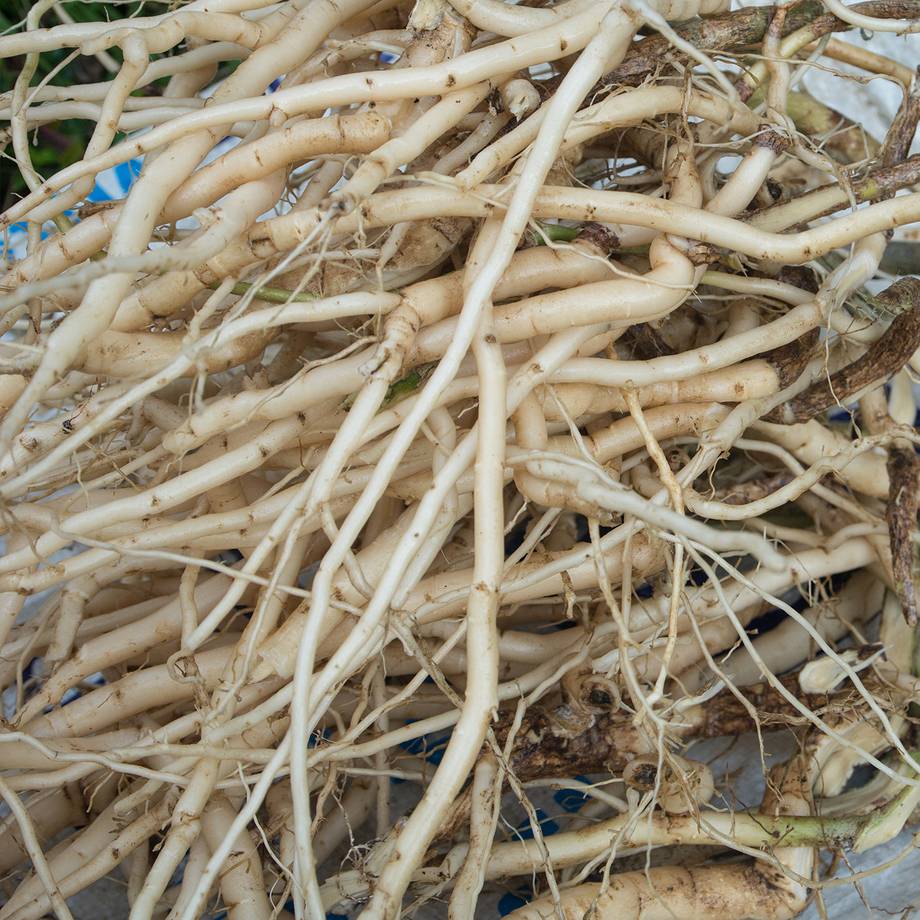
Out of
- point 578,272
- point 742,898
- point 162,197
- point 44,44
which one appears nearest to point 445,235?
point 578,272

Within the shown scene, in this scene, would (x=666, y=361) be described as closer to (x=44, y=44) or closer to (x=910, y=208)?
(x=910, y=208)

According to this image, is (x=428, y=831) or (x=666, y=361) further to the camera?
(x=666, y=361)

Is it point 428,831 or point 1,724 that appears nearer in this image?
point 428,831

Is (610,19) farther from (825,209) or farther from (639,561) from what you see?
(639,561)

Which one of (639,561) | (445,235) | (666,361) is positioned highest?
(445,235)

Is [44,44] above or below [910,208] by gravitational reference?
above

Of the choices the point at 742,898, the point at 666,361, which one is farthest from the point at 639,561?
the point at 742,898
